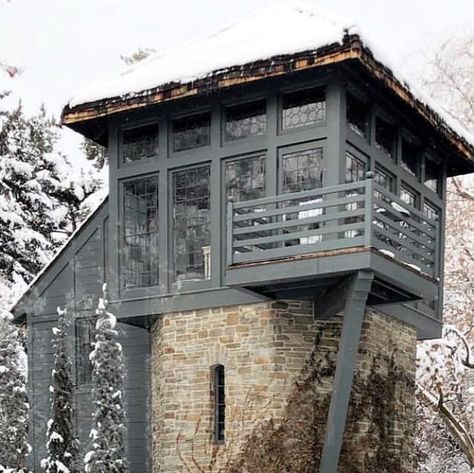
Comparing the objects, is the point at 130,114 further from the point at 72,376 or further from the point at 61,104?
the point at 72,376

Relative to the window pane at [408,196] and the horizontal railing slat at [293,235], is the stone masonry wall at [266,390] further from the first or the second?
the window pane at [408,196]

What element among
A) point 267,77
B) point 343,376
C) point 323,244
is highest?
point 267,77

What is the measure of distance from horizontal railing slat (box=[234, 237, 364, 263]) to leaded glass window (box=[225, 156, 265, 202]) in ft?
3.40

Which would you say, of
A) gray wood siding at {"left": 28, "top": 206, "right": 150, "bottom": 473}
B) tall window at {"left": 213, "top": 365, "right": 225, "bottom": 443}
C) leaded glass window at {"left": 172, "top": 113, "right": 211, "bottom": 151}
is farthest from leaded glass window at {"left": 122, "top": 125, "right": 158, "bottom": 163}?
tall window at {"left": 213, "top": 365, "right": 225, "bottom": 443}

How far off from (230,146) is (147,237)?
69.7 inches

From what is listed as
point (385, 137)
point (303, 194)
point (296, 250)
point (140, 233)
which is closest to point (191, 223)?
point (140, 233)

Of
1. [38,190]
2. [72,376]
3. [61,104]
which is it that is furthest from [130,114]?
[38,190]

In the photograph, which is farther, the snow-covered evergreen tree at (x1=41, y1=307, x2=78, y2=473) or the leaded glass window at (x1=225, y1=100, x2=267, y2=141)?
the snow-covered evergreen tree at (x1=41, y1=307, x2=78, y2=473)

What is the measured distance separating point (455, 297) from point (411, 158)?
6.74m

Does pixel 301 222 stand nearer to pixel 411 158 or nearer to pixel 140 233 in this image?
pixel 140 233

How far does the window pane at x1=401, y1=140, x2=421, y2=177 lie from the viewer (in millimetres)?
13795

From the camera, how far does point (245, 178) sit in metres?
12.5

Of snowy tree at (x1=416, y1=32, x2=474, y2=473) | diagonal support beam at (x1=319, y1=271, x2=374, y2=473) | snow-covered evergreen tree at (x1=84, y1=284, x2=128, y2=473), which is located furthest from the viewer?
snowy tree at (x1=416, y1=32, x2=474, y2=473)

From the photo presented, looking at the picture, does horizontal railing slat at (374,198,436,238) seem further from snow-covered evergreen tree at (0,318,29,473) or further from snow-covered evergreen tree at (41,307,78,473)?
snow-covered evergreen tree at (0,318,29,473)
